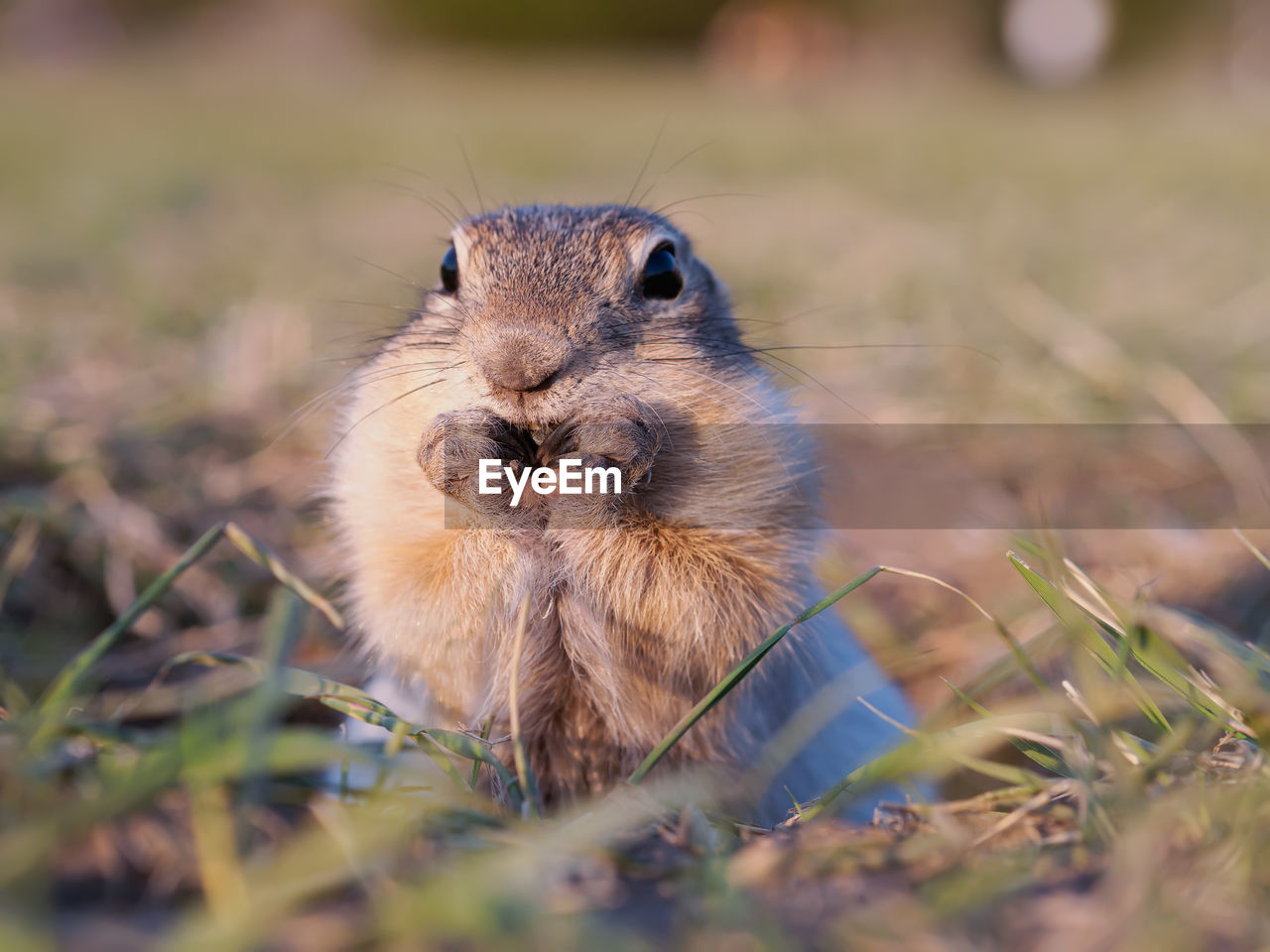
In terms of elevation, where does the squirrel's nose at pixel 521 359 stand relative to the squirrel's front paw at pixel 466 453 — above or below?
above

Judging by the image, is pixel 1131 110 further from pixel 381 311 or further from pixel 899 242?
pixel 381 311

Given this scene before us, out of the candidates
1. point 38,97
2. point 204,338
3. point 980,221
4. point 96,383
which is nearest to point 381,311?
point 204,338

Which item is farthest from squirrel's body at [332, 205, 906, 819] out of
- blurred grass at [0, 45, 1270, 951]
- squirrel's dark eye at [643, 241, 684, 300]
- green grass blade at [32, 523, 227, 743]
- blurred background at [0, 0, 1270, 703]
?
blurred background at [0, 0, 1270, 703]

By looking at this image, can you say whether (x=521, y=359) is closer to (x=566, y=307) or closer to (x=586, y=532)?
(x=566, y=307)

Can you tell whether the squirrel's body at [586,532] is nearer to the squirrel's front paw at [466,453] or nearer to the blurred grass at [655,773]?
the squirrel's front paw at [466,453]

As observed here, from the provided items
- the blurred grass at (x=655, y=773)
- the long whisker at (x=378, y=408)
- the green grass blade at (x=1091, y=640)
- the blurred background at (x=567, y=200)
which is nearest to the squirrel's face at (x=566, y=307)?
the long whisker at (x=378, y=408)

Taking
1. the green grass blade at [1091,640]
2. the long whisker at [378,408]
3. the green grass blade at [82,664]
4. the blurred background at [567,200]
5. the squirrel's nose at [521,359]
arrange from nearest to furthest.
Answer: the green grass blade at [82,664] → the green grass blade at [1091,640] → the squirrel's nose at [521,359] → the long whisker at [378,408] → the blurred background at [567,200]

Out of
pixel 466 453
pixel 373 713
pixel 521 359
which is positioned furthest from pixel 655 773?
pixel 521 359

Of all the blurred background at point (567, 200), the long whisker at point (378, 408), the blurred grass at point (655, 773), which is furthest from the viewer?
the blurred background at point (567, 200)
